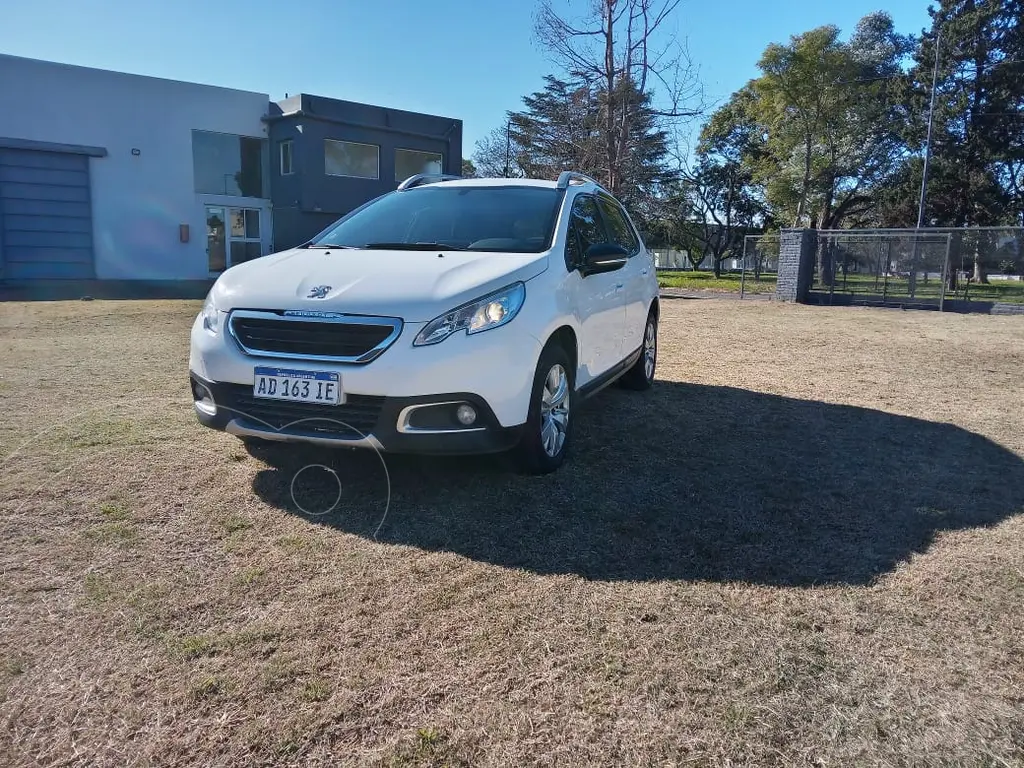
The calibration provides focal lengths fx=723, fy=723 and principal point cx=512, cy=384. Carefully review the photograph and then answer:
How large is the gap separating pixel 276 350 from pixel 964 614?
3179 mm

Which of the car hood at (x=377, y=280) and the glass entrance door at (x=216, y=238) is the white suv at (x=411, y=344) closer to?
the car hood at (x=377, y=280)

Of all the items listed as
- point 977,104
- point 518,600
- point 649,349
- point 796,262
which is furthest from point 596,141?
point 977,104

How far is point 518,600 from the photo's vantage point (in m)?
2.75

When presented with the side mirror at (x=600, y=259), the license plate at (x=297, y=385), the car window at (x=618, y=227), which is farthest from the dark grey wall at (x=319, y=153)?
the license plate at (x=297, y=385)

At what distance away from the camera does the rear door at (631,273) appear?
5586 mm

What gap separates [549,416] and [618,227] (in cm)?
260

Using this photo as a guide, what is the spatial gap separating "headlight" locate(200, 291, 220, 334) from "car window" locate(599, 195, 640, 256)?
3009 mm

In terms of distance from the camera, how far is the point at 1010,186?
39.2 m

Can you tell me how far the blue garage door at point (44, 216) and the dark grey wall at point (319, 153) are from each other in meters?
5.98

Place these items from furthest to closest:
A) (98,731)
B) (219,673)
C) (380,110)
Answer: (380,110), (219,673), (98,731)

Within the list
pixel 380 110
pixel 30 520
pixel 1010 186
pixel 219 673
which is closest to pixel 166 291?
pixel 380 110

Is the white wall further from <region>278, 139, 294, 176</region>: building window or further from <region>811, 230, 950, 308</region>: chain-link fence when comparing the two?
<region>811, 230, 950, 308</region>: chain-link fence

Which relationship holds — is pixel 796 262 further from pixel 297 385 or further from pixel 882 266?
pixel 297 385

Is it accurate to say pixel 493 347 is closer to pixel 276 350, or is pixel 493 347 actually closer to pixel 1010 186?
pixel 276 350
